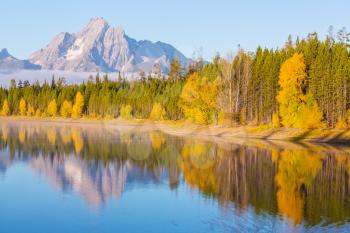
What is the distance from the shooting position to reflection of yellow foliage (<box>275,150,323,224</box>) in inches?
1188

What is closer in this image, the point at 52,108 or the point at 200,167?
the point at 200,167

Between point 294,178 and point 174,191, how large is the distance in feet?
39.3

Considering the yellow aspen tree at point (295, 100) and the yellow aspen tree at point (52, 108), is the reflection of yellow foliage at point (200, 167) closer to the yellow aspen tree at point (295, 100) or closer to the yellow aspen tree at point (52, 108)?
the yellow aspen tree at point (295, 100)

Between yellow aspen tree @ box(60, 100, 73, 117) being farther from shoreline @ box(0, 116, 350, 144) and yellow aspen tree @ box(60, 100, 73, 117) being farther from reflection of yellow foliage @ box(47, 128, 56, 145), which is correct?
reflection of yellow foliage @ box(47, 128, 56, 145)

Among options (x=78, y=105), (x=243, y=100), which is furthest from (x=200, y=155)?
(x=78, y=105)

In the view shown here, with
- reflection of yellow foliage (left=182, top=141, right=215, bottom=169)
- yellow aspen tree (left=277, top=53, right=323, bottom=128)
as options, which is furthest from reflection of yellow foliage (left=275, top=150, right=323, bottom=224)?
yellow aspen tree (left=277, top=53, right=323, bottom=128)

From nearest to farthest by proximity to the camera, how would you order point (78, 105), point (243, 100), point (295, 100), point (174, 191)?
1. point (174, 191)
2. point (295, 100)
3. point (243, 100)
4. point (78, 105)

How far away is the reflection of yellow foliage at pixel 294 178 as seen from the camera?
99.0 ft

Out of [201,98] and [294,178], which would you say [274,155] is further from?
[201,98]

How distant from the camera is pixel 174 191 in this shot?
121ft

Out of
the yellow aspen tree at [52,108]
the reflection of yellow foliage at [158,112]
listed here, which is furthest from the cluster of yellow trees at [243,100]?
the yellow aspen tree at [52,108]

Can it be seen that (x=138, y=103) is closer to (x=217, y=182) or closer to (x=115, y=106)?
(x=115, y=106)

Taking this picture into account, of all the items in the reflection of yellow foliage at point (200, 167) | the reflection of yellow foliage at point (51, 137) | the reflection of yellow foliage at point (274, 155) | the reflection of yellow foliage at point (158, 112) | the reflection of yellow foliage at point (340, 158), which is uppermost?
the reflection of yellow foliage at point (158, 112)

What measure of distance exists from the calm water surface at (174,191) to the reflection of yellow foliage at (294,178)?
7cm
